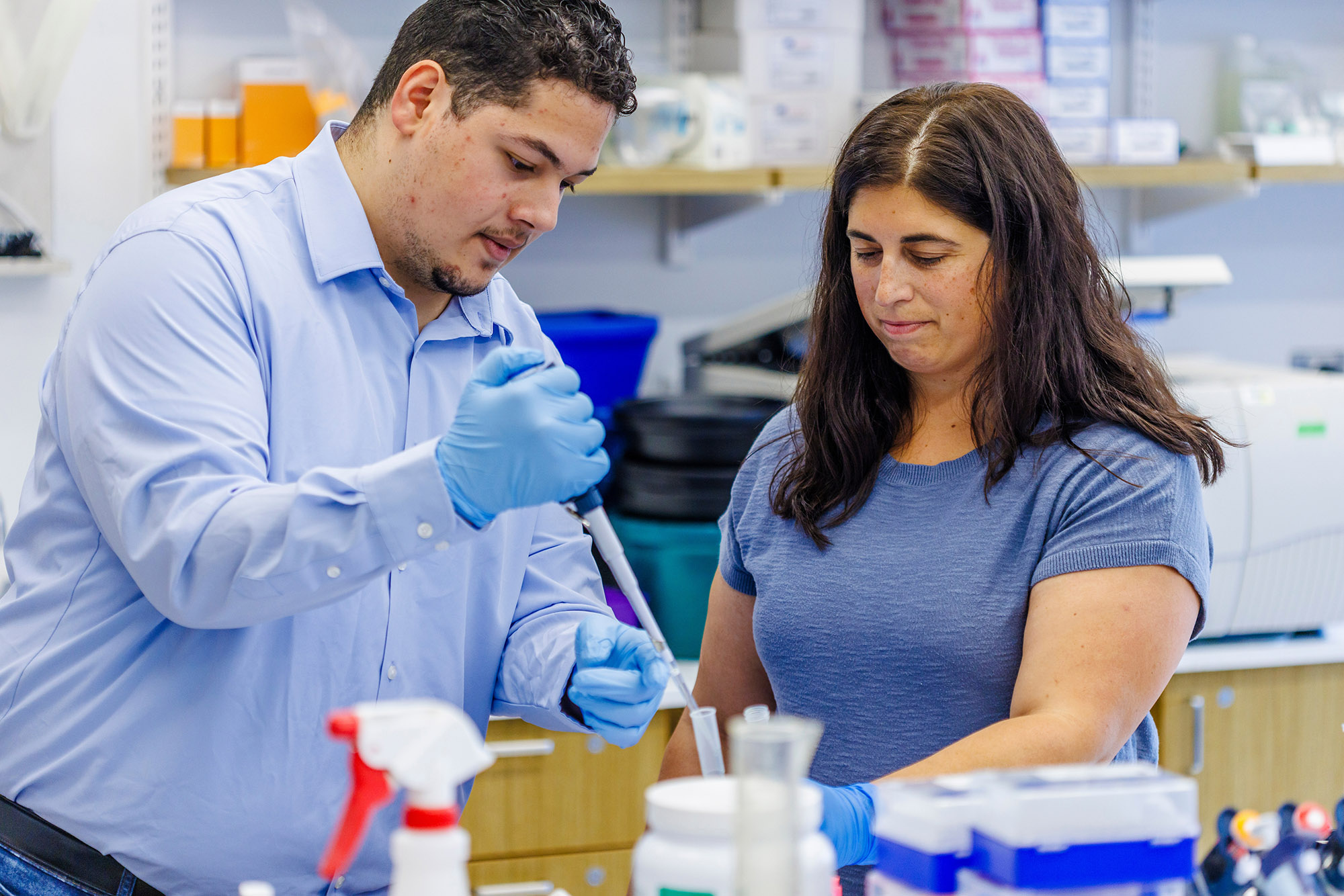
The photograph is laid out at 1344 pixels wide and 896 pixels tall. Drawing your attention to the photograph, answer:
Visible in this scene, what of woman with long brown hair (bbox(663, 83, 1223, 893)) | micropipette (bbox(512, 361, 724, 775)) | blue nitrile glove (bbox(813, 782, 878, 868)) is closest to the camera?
blue nitrile glove (bbox(813, 782, 878, 868))

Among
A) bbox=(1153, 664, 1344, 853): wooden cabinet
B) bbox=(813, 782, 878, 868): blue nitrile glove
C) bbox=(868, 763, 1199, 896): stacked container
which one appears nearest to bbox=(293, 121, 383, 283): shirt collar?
bbox=(813, 782, 878, 868): blue nitrile glove

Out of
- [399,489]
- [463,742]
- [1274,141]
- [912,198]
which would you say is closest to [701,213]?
[1274,141]

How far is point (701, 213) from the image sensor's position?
2686 mm

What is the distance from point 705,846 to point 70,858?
2.24ft

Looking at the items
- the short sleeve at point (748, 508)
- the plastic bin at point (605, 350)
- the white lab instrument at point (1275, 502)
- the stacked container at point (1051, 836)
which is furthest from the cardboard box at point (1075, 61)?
the stacked container at point (1051, 836)

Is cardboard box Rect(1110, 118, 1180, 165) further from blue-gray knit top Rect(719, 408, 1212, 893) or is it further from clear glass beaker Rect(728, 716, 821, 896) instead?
clear glass beaker Rect(728, 716, 821, 896)

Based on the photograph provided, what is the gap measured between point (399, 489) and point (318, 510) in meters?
0.06

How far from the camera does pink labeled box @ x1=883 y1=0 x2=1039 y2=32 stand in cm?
250

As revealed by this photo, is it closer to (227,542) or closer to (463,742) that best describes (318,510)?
(227,542)

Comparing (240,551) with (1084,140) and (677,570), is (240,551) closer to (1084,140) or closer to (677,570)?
(677,570)

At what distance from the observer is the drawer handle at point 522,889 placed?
2.08 m

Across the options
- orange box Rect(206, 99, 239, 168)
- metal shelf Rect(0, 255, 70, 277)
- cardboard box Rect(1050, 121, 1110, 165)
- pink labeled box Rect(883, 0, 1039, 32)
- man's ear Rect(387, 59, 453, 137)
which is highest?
pink labeled box Rect(883, 0, 1039, 32)

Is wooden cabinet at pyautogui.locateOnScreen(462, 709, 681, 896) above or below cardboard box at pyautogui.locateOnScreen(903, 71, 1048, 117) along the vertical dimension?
below

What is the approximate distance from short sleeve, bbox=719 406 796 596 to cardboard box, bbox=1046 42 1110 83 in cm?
139
